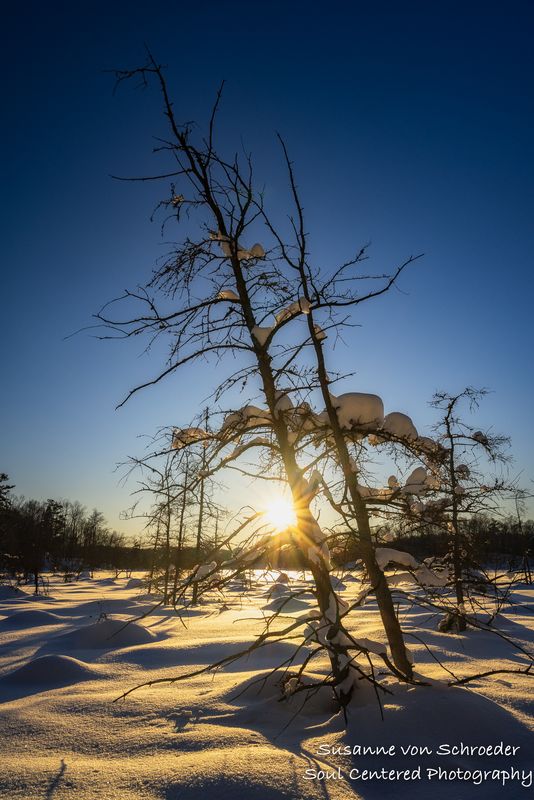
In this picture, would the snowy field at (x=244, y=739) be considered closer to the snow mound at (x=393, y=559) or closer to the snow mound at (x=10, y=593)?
the snow mound at (x=393, y=559)

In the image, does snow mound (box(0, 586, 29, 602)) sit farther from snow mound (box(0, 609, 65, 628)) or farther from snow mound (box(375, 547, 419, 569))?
snow mound (box(375, 547, 419, 569))

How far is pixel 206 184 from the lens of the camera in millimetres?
3855

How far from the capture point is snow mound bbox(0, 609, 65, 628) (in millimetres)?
12852

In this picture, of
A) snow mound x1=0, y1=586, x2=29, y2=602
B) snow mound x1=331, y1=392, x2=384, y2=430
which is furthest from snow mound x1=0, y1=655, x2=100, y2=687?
snow mound x1=0, y1=586, x2=29, y2=602

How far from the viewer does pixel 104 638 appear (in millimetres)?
9148

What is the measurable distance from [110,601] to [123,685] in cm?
1498

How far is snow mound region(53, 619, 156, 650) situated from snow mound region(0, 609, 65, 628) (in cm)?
389

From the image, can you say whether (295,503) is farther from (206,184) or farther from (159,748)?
(206,184)

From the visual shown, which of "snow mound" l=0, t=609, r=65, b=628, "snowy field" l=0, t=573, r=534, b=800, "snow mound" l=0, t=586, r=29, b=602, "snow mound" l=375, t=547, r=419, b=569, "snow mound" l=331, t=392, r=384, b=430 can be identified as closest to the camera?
"snowy field" l=0, t=573, r=534, b=800

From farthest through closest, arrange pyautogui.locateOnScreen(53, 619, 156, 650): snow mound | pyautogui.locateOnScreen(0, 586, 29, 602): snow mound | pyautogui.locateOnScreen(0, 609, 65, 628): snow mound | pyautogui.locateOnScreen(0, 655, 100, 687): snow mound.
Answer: pyautogui.locateOnScreen(0, 586, 29, 602): snow mound → pyautogui.locateOnScreen(0, 609, 65, 628): snow mound → pyautogui.locateOnScreen(53, 619, 156, 650): snow mound → pyautogui.locateOnScreen(0, 655, 100, 687): snow mound

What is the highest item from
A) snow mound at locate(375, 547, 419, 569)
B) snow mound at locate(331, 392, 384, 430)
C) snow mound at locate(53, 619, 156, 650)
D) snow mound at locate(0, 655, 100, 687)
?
snow mound at locate(331, 392, 384, 430)

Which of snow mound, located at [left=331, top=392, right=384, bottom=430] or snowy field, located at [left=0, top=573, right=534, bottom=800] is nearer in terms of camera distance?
snowy field, located at [left=0, top=573, right=534, bottom=800]

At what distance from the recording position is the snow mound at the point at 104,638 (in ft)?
29.4

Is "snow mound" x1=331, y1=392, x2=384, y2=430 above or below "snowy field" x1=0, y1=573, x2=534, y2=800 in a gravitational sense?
above
